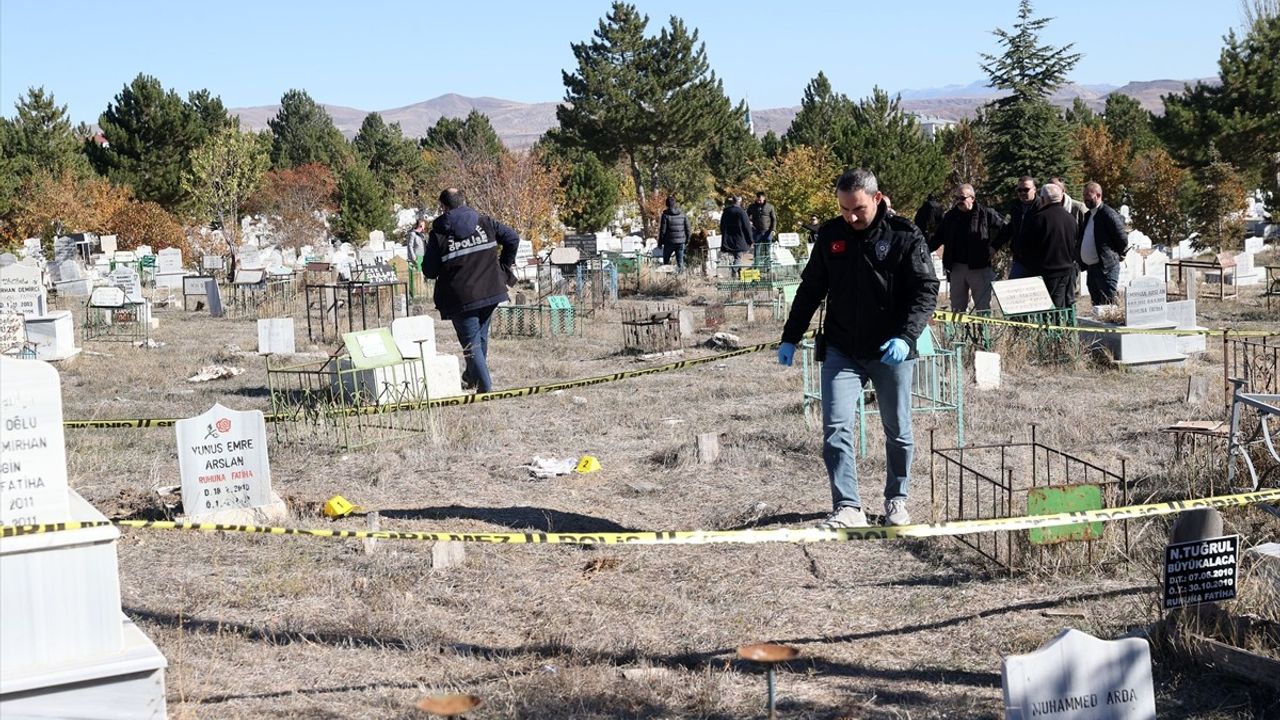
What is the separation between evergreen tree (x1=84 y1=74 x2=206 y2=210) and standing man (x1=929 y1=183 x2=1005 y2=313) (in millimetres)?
34816

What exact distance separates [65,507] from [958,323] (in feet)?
27.8

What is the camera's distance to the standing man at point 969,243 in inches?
473

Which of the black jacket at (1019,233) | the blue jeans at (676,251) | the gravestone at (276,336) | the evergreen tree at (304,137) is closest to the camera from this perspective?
the black jacket at (1019,233)

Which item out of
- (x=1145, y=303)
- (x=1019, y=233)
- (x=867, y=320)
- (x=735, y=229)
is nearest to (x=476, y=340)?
(x=867, y=320)

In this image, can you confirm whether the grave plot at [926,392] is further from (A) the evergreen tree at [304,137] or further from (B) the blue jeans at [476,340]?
(A) the evergreen tree at [304,137]

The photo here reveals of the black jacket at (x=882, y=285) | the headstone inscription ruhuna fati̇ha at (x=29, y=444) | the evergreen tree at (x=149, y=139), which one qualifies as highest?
the evergreen tree at (x=149, y=139)

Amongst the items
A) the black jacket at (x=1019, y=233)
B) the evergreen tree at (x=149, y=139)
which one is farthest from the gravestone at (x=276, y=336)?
the evergreen tree at (x=149, y=139)

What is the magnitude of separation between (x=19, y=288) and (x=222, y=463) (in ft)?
30.8

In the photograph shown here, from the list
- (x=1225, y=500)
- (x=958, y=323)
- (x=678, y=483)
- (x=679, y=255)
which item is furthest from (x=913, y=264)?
(x=679, y=255)

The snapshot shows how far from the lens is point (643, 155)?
165ft

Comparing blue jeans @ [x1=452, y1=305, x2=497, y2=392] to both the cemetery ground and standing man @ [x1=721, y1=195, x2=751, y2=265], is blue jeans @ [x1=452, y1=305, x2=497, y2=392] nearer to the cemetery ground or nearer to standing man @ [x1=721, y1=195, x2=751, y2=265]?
the cemetery ground

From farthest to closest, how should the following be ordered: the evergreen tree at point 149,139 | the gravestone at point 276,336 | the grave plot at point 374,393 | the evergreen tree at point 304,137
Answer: the evergreen tree at point 304,137, the evergreen tree at point 149,139, the gravestone at point 276,336, the grave plot at point 374,393

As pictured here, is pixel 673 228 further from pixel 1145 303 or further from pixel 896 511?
pixel 896 511

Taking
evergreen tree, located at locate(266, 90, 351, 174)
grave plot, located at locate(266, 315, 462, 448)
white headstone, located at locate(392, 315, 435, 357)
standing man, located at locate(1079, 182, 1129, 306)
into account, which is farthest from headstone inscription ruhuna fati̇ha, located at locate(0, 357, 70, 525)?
evergreen tree, located at locate(266, 90, 351, 174)
